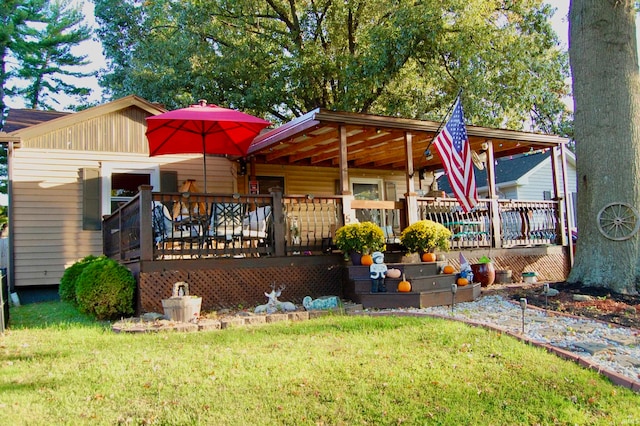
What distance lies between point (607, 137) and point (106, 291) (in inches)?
298

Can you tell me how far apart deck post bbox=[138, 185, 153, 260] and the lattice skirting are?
250 millimetres

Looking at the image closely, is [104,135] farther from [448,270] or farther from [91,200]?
[448,270]

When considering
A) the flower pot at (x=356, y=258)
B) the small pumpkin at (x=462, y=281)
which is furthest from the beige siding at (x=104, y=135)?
the small pumpkin at (x=462, y=281)

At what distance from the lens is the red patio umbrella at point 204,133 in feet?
27.0

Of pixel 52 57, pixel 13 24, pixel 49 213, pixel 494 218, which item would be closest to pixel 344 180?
pixel 494 218

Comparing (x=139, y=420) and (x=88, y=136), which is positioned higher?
(x=88, y=136)

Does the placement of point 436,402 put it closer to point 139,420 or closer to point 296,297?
point 139,420

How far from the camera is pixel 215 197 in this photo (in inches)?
287

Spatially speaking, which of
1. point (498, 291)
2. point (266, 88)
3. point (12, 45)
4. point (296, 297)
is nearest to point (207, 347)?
point (296, 297)

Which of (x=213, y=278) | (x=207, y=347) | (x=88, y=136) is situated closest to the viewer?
(x=207, y=347)

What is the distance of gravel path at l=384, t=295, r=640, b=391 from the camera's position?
13.9ft

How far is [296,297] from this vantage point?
770 cm

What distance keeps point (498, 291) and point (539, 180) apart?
13.4 metres

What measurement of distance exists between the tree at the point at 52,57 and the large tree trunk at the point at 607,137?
77.4 feet
